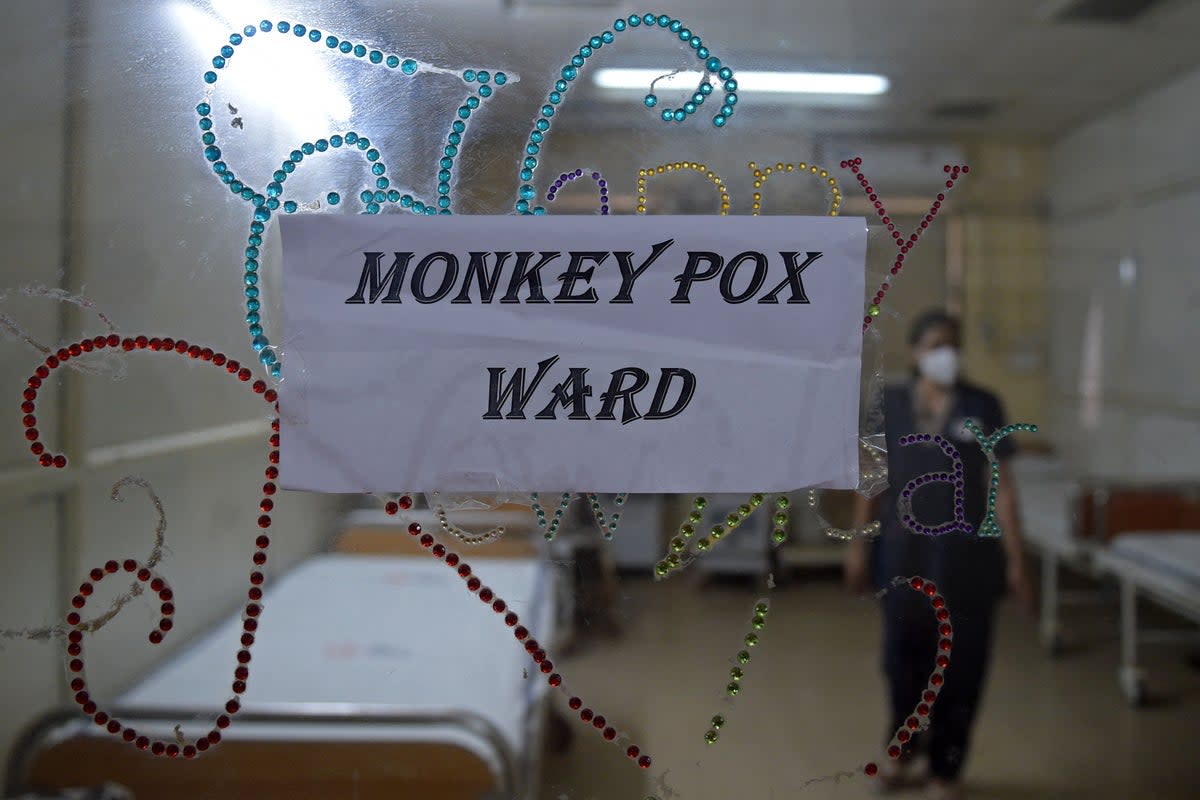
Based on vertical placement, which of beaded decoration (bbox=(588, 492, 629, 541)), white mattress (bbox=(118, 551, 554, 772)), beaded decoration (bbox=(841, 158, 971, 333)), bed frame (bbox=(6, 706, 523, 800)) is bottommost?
bed frame (bbox=(6, 706, 523, 800))

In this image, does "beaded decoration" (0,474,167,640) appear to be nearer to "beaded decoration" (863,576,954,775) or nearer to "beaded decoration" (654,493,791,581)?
"beaded decoration" (654,493,791,581)

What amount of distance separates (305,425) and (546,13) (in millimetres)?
285

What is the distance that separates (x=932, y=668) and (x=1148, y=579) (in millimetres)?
160

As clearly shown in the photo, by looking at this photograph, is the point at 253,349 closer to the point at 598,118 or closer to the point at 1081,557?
the point at 598,118

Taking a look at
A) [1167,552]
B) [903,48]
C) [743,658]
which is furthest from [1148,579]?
[903,48]

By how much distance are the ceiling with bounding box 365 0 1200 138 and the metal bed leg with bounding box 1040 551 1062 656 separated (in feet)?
0.88

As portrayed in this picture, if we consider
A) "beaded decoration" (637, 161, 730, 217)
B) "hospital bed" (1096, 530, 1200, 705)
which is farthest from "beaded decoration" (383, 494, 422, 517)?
"hospital bed" (1096, 530, 1200, 705)

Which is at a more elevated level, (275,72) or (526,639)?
(275,72)

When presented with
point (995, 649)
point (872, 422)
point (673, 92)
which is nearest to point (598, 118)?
point (673, 92)

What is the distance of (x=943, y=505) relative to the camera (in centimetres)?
42

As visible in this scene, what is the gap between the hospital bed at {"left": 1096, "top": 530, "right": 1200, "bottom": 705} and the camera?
0.43 metres

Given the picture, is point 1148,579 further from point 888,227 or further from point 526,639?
point 526,639

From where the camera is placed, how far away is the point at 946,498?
42 centimetres

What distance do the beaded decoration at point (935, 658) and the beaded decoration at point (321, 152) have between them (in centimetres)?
37
